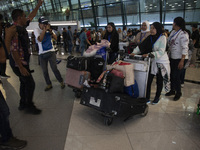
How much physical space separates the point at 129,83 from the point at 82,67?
1.16 metres

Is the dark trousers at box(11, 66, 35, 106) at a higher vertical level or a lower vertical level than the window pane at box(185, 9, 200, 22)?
lower

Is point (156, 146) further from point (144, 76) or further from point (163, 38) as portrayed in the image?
Answer: point (163, 38)

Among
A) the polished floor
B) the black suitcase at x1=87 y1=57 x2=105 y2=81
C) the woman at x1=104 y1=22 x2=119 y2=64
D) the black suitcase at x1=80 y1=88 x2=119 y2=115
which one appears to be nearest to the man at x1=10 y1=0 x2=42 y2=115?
the polished floor

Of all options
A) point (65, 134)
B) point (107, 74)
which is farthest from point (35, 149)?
point (107, 74)

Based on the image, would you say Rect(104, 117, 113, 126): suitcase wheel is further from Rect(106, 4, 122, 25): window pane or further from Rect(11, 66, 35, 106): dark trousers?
Rect(106, 4, 122, 25): window pane

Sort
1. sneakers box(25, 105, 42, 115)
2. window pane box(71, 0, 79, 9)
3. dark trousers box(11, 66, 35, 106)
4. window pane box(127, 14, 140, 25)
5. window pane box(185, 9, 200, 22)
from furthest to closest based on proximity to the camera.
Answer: window pane box(71, 0, 79, 9)
window pane box(127, 14, 140, 25)
window pane box(185, 9, 200, 22)
sneakers box(25, 105, 42, 115)
dark trousers box(11, 66, 35, 106)

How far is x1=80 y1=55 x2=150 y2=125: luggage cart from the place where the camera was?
2.36 metres

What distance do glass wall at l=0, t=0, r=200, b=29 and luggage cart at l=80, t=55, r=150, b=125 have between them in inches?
396

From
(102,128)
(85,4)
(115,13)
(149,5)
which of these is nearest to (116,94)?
(102,128)

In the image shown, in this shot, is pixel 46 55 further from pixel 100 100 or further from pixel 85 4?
pixel 85 4

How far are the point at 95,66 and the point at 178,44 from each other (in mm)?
1798

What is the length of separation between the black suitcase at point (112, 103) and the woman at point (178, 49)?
1.23m

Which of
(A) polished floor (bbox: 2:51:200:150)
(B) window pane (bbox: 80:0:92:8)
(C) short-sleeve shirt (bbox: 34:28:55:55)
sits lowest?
(A) polished floor (bbox: 2:51:200:150)

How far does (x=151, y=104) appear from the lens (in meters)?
3.29
